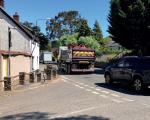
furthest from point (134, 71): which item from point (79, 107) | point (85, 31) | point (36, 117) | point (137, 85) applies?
point (85, 31)

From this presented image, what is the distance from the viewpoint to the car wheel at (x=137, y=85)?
21.5 meters

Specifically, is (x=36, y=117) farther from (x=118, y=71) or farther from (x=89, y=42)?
(x=89, y=42)

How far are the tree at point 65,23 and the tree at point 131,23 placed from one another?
222 ft

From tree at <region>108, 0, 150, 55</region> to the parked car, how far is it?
19.8 metres

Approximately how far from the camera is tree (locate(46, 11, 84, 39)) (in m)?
117

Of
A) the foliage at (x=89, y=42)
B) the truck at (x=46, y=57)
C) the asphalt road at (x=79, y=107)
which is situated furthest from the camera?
the truck at (x=46, y=57)

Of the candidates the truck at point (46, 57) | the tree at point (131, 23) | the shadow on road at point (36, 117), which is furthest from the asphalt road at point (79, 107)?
the truck at point (46, 57)

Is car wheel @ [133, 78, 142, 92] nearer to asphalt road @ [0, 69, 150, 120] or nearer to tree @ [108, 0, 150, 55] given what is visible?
asphalt road @ [0, 69, 150, 120]

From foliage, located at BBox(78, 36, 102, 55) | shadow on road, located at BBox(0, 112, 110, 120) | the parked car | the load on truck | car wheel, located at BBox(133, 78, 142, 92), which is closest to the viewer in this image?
shadow on road, located at BBox(0, 112, 110, 120)

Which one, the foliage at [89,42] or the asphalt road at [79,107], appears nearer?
the asphalt road at [79,107]

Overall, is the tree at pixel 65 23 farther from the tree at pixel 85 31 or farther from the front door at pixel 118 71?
the front door at pixel 118 71

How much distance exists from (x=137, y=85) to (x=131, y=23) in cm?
2352

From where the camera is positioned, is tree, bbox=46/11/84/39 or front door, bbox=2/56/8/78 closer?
front door, bbox=2/56/8/78

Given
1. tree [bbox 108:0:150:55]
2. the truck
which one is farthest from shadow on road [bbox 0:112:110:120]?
the truck
